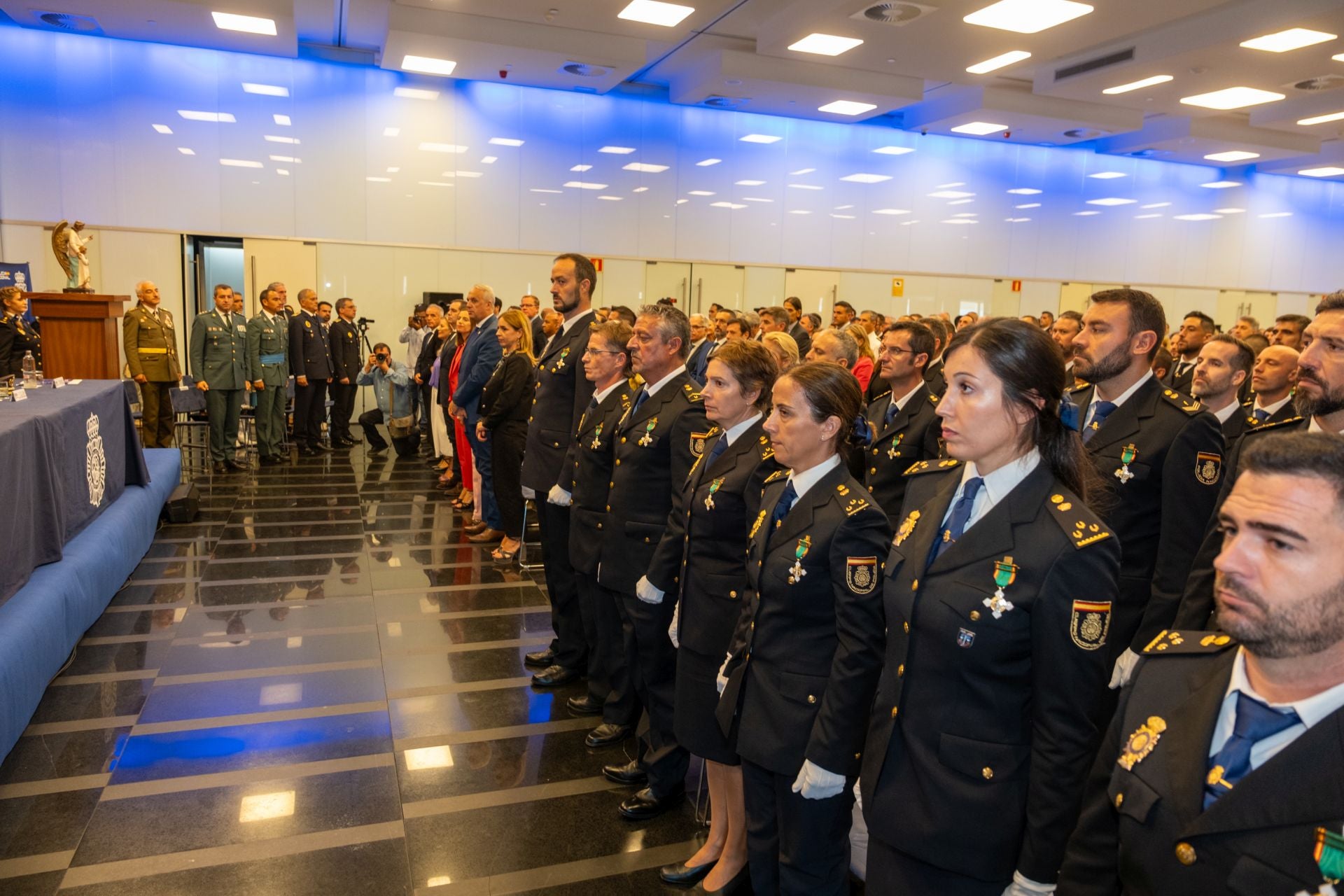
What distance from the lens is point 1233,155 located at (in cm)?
1489

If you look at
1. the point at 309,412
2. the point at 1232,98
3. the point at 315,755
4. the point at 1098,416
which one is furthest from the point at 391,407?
the point at 1232,98

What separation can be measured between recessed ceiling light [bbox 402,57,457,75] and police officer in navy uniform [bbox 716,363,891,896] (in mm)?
9989

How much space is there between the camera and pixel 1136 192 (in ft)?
54.0

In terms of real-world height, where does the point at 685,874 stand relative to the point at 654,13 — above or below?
below

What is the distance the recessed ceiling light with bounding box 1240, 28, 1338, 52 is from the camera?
8.44m

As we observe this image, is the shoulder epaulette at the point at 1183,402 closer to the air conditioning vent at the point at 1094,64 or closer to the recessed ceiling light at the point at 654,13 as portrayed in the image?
the recessed ceiling light at the point at 654,13

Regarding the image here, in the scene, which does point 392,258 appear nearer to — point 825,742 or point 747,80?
point 747,80

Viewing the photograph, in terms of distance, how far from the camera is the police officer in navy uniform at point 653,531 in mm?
3002

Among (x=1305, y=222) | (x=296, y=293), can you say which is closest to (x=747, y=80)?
(x=296, y=293)

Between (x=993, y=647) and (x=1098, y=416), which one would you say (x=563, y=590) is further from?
(x=993, y=647)

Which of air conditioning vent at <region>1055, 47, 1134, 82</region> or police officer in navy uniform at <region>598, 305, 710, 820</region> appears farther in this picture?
air conditioning vent at <region>1055, 47, 1134, 82</region>

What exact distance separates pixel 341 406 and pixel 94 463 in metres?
5.96

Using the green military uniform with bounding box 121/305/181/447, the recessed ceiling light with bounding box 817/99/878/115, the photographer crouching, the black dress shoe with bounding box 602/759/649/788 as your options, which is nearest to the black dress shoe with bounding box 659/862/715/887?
the black dress shoe with bounding box 602/759/649/788

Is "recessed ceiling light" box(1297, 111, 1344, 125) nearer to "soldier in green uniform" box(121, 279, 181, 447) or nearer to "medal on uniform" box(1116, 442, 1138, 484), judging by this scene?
"medal on uniform" box(1116, 442, 1138, 484)
